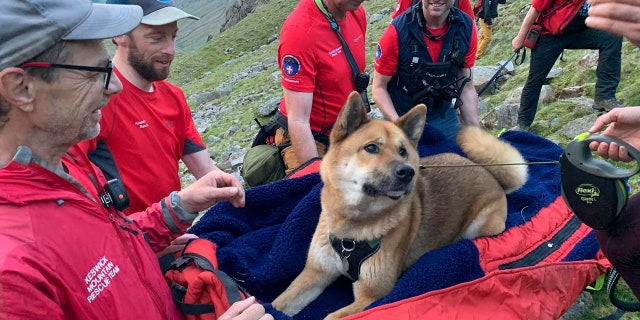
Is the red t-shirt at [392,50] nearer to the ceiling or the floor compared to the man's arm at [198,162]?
nearer to the ceiling

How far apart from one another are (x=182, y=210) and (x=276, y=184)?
1.53 meters

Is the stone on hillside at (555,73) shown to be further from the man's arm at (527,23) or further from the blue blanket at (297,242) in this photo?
the blue blanket at (297,242)

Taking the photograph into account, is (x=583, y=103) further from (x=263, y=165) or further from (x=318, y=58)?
(x=263, y=165)

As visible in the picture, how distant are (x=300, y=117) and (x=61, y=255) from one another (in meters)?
2.90

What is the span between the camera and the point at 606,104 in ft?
18.4

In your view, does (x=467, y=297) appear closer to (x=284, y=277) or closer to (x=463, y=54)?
(x=284, y=277)

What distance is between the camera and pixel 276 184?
168 inches

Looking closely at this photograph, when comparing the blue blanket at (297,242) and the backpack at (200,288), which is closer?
the backpack at (200,288)

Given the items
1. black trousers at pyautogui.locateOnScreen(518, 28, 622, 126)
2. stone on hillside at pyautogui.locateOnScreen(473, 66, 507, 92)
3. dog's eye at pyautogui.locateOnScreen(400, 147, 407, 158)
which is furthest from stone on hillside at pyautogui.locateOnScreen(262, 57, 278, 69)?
dog's eye at pyautogui.locateOnScreen(400, 147, 407, 158)

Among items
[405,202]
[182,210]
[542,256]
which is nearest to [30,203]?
[182,210]

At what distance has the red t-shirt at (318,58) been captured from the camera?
4.24m

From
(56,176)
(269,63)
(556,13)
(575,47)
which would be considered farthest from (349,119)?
(269,63)

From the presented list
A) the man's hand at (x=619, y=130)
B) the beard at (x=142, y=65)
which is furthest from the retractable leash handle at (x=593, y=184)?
the beard at (x=142, y=65)

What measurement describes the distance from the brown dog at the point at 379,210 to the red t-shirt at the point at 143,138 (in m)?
1.35
